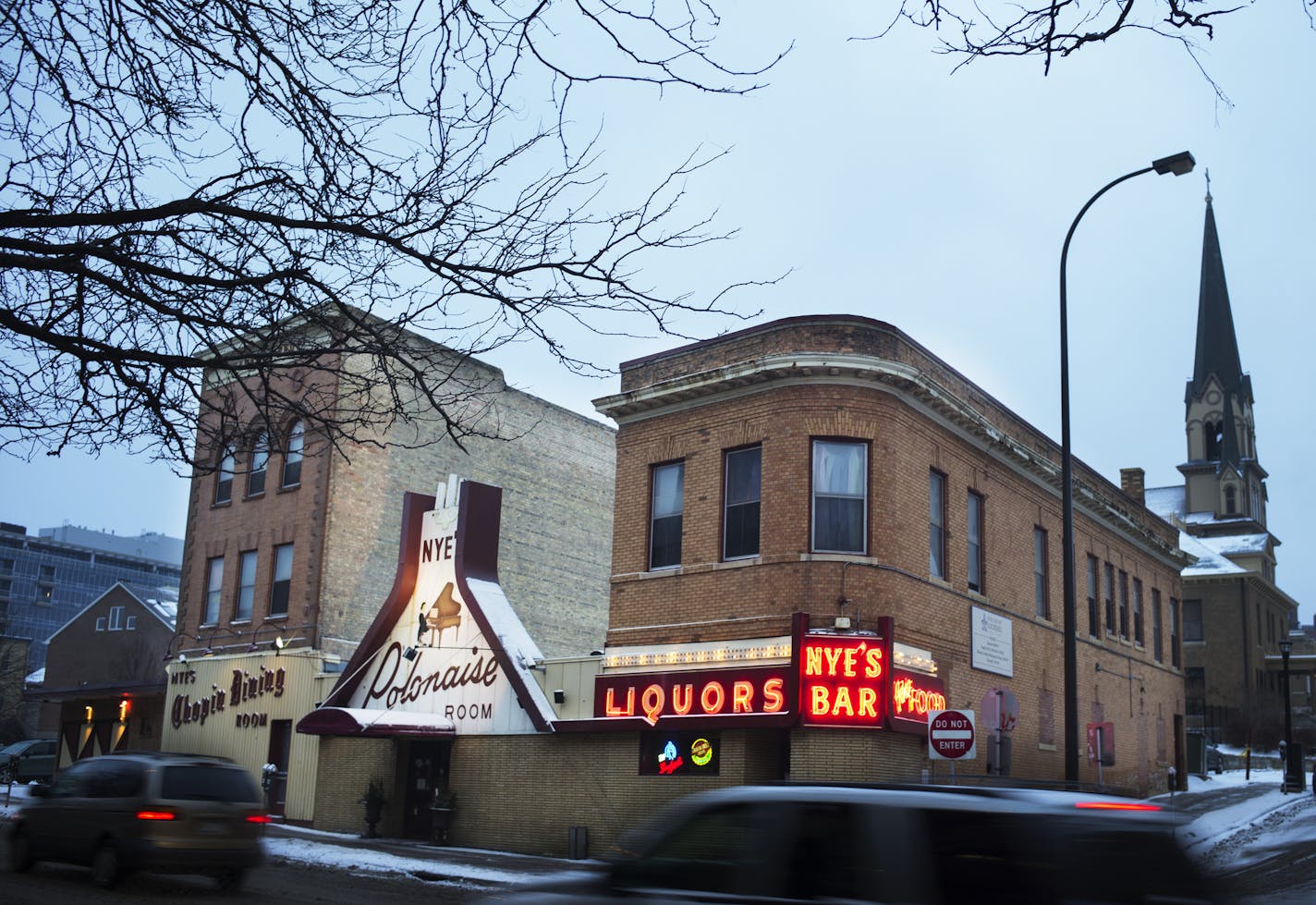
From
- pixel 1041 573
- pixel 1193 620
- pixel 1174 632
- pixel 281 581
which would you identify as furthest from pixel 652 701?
pixel 1193 620

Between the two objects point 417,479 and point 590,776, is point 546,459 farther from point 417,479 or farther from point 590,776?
point 590,776

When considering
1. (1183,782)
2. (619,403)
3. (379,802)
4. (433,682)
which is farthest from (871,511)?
(1183,782)

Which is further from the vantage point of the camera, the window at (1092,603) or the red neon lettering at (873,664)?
the window at (1092,603)

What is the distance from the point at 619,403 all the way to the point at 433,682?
24.1 feet

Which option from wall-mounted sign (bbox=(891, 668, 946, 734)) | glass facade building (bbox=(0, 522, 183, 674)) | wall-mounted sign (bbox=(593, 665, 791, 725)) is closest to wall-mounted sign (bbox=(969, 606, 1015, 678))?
wall-mounted sign (bbox=(891, 668, 946, 734))

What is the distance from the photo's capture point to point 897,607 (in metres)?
22.4

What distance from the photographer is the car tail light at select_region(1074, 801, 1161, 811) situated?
6.10m

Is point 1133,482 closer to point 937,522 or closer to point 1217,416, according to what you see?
point 937,522

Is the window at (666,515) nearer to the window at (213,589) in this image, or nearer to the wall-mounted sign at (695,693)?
the wall-mounted sign at (695,693)

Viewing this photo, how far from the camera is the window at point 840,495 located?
22391 mm

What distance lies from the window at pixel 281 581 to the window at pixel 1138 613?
2290 centimetres

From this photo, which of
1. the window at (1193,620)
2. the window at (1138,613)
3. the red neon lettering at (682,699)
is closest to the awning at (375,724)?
the red neon lettering at (682,699)

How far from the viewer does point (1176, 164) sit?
18.3 meters

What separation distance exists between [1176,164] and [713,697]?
11.3 m
